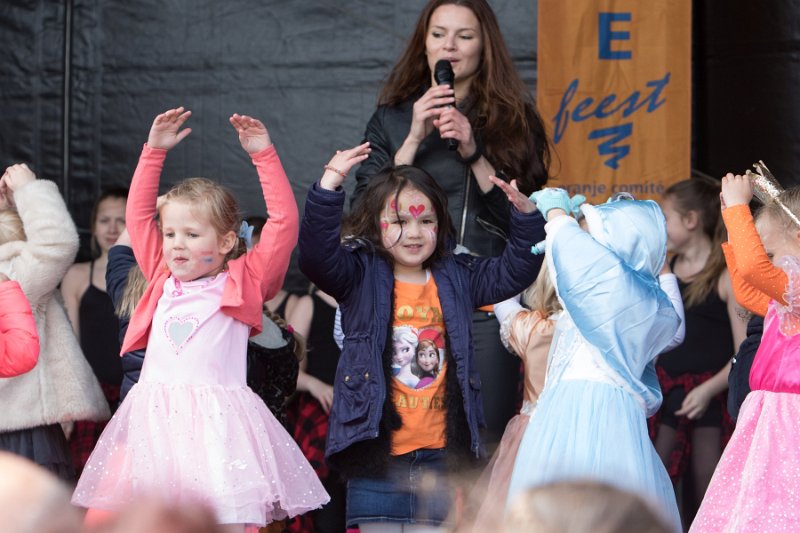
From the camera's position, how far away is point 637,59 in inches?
239

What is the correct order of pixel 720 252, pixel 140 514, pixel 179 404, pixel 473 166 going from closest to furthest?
pixel 140 514, pixel 179 404, pixel 473 166, pixel 720 252

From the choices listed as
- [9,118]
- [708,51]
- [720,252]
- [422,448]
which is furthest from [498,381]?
[9,118]

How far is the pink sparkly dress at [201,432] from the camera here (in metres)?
3.91

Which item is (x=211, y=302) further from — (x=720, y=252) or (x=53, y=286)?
(x=720, y=252)

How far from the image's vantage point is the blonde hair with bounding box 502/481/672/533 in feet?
5.69

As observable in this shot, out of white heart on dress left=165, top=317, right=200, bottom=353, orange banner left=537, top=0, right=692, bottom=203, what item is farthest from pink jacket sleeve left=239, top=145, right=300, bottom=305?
orange banner left=537, top=0, right=692, bottom=203

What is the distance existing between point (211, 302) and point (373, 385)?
1.86ft

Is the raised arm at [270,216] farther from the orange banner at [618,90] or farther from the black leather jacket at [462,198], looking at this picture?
the orange banner at [618,90]

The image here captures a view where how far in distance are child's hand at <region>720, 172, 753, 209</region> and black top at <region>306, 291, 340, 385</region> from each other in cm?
211

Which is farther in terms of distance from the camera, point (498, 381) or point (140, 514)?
point (498, 381)

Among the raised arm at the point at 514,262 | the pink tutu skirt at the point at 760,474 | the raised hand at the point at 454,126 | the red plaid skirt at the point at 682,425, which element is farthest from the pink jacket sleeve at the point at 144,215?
the red plaid skirt at the point at 682,425

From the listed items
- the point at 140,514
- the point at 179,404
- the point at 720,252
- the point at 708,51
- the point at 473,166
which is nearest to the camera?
the point at 140,514

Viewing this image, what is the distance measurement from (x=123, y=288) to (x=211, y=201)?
1.97ft

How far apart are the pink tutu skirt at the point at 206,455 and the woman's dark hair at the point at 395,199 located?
684 millimetres
